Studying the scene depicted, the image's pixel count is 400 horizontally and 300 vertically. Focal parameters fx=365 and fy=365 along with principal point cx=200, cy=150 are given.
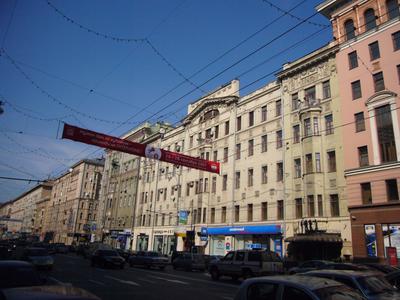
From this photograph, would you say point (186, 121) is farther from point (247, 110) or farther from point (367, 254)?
point (367, 254)

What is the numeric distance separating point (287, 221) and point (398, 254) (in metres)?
9.68

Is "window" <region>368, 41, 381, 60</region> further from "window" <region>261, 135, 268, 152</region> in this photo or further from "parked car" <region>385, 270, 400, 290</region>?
"parked car" <region>385, 270, 400, 290</region>

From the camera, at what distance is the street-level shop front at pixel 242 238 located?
33969 millimetres

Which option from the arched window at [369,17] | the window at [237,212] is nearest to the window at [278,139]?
the window at [237,212]

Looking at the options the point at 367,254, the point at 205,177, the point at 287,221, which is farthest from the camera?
the point at 205,177

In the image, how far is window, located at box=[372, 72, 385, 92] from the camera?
29.2 metres

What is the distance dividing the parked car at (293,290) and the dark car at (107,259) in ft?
76.7

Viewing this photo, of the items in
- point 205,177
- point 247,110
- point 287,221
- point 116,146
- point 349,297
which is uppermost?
point 247,110

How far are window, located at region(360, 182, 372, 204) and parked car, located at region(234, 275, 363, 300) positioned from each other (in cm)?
2455

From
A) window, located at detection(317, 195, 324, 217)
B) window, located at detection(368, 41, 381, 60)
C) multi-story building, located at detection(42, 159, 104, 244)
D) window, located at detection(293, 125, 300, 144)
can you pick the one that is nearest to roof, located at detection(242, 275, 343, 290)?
window, located at detection(317, 195, 324, 217)

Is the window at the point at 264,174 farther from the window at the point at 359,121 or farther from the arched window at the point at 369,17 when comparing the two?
the arched window at the point at 369,17

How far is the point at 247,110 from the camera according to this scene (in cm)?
4188

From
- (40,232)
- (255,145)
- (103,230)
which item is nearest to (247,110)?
(255,145)

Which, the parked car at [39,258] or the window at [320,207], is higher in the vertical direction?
the window at [320,207]
